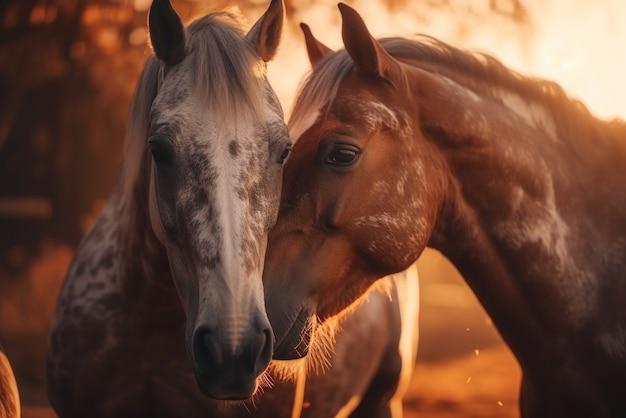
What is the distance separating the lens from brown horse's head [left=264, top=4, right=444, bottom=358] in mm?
3396

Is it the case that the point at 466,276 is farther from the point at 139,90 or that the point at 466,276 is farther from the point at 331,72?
the point at 139,90

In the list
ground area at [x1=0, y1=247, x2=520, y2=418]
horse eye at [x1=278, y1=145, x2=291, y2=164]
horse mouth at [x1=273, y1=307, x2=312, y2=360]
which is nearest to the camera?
horse eye at [x1=278, y1=145, x2=291, y2=164]

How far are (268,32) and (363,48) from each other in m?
0.40

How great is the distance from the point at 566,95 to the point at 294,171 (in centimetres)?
127

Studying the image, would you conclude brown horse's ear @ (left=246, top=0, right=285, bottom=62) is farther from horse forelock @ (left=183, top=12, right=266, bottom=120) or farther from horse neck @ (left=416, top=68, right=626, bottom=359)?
horse neck @ (left=416, top=68, right=626, bottom=359)

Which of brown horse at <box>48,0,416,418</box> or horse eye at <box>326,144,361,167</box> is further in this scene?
horse eye at <box>326,144,361,167</box>

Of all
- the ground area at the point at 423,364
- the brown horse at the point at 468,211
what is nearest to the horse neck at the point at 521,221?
the brown horse at the point at 468,211

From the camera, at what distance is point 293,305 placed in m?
3.36

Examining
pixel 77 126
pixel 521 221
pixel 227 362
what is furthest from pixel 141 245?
pixel 77 126

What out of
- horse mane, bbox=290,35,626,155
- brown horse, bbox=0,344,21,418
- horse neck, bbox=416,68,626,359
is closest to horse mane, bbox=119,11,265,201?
horse mane, bbox=290,35,626,155

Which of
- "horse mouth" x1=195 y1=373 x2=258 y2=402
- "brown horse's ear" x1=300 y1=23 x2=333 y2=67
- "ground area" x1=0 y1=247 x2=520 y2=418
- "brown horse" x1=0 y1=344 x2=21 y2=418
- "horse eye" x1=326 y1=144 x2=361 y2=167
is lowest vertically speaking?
"ground area" x1=0 y1=247 x2=520 y2=418

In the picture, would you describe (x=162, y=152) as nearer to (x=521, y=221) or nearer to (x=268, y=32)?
(x=268, y=32)

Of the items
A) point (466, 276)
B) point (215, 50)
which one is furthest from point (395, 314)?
point (215, 50)

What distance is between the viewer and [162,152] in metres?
3.11
